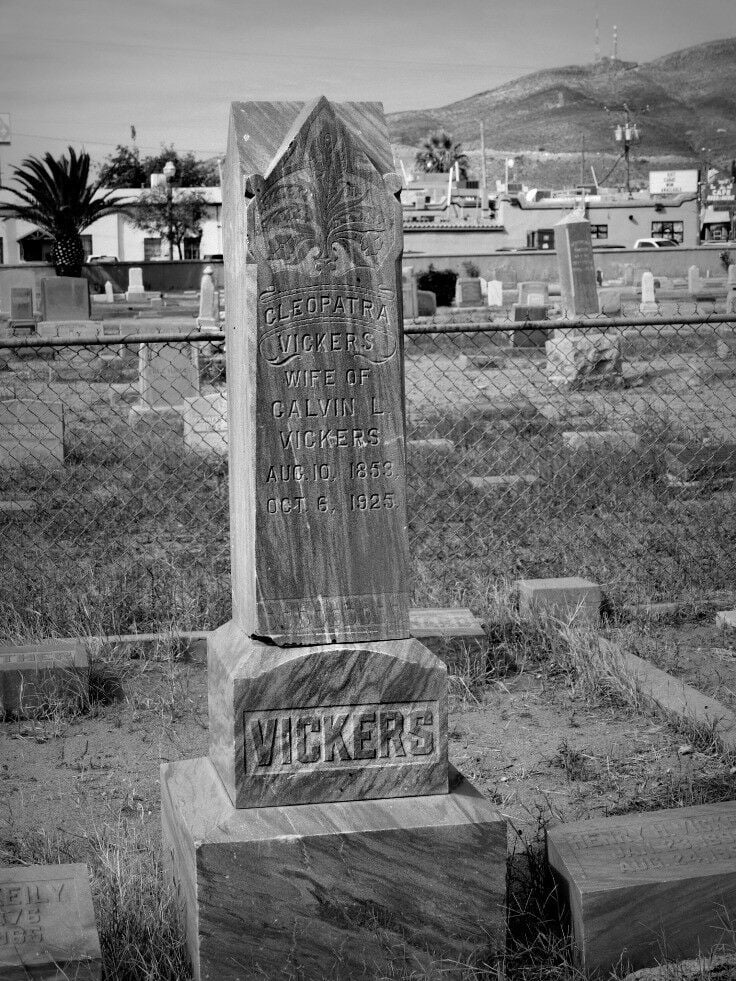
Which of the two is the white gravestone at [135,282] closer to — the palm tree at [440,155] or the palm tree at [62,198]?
the palm tree at [62,198]

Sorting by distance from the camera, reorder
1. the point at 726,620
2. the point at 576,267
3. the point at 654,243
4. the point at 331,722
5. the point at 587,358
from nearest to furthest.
Result: 1. the point at 331,722
2. the point at 726,620
3. the point at 587,358
4. the point at 576,267
5. the point at 654,243

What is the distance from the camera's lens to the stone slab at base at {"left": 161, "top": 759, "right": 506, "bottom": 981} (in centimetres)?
281

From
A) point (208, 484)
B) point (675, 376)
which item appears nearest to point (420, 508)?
point (208, 484)

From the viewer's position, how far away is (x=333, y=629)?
3.00 meters

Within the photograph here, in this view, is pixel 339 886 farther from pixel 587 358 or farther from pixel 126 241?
pixel 126 241

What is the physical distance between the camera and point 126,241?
228ft

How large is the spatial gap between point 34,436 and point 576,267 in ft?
33.0

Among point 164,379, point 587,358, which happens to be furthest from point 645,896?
point 587,358

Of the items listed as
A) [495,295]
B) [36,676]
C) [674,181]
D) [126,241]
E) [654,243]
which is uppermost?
[674,181]

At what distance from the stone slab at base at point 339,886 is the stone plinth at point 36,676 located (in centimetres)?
186

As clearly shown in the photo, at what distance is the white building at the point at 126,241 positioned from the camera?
220ft

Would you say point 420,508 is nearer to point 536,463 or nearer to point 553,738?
point 536,463

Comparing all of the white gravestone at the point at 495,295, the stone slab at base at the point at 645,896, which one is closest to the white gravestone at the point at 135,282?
the white gravestone at the point at 495,295

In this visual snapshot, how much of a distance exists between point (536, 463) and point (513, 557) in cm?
274
